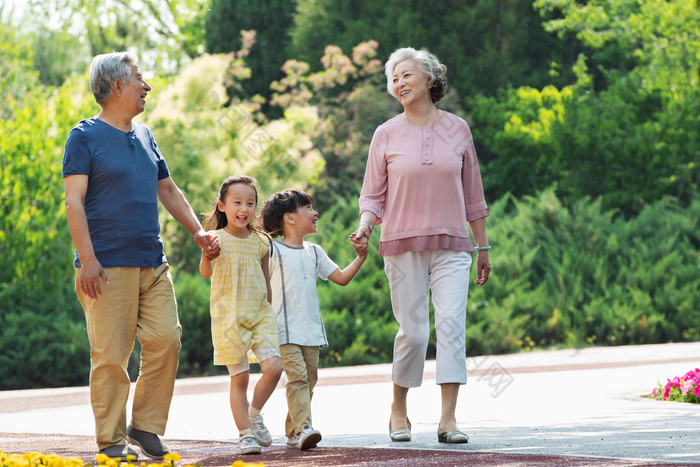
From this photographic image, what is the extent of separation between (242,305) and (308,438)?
781 mm

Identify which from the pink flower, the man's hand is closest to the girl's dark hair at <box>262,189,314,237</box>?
the man's hand

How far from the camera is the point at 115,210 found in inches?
215

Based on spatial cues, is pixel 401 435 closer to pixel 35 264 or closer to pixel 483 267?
pixel 483 267

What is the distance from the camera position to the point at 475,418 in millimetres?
7480

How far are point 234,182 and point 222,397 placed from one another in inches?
187

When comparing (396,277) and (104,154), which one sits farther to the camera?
(396,277)

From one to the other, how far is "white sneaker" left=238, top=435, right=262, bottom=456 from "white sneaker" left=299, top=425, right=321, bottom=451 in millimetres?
213

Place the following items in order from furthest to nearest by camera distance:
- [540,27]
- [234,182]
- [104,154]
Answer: [540,27], [234,182], [104,154]

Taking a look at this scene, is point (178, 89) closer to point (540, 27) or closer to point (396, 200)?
point (396, 200)

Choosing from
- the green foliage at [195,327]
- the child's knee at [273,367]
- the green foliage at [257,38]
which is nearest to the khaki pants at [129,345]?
the child's knee at [273,367]

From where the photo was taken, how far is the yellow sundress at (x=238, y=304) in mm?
5875

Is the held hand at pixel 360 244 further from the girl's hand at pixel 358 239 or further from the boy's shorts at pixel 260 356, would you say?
the boy's shorts at pixel 260 356

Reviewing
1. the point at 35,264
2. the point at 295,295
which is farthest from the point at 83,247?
the point at 35,264

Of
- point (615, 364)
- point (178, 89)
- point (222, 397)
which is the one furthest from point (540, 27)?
point (222, 397)
